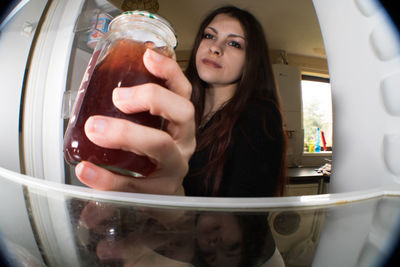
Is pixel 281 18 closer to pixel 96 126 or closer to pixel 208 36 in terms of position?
pixel 208 36

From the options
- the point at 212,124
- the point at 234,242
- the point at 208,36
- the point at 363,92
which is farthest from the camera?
the point at 208,36

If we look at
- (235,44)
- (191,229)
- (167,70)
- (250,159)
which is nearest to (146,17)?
(167,70)

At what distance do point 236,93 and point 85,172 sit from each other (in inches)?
17.3

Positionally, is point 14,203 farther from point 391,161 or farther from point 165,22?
point 391,161

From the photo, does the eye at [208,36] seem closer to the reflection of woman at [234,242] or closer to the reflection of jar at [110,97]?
the reflection of jar at [110,97]

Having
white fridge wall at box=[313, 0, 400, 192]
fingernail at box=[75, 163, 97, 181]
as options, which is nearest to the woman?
fingernail at box=[75, 163, 97, 181]

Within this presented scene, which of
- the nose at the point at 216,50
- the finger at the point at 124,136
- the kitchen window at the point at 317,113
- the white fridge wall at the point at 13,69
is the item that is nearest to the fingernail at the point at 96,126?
the finger at the point at 124,136

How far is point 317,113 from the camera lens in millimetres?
380

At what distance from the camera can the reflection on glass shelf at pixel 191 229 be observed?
2.9 inches

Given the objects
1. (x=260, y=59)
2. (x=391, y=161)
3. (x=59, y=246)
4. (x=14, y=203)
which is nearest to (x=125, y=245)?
(x=59, y=246)

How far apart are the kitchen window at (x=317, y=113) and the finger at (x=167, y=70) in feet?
0.99

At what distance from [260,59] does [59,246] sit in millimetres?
577

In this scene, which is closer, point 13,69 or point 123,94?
point 123,94

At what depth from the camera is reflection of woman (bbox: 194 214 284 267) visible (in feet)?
0.24
